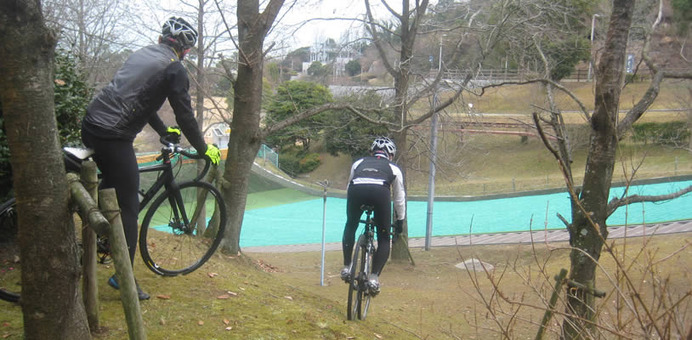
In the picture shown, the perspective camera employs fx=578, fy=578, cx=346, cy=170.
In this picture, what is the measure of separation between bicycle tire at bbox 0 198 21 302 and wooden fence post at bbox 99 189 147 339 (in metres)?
1.57

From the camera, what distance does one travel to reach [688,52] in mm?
24219

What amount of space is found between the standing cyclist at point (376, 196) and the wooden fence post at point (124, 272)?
3.27m

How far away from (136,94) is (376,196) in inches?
108

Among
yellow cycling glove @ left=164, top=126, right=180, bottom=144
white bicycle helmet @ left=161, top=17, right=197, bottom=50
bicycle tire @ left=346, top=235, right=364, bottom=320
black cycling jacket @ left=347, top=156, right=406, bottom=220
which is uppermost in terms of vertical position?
white bicycle helmet @ left=161, top=17, right=197, bottom=50

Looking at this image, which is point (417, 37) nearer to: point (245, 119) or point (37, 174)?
point (245, 119)

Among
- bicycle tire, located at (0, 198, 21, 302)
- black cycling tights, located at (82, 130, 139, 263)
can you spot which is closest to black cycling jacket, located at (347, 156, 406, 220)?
black cycling tights, located at (82, 130, 139, 263)

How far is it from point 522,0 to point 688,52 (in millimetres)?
15434

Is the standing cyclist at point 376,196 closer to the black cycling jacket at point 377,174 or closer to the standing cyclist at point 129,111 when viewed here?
the black cycling jacket at point 377,174

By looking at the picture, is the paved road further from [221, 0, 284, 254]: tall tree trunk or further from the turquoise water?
[221, 0, 284, 254]: tall tree trunk

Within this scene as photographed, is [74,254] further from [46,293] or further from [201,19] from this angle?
[201,19]

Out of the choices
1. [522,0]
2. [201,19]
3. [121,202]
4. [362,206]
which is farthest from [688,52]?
[121,202]

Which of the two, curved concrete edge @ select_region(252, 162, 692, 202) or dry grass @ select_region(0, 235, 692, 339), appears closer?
dry grass @ select_region(0, 235, 692, 339)

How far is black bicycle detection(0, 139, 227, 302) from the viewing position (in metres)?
4.14

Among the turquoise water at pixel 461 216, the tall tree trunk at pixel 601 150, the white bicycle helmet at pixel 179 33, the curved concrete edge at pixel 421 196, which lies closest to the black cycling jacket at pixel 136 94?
the white bicycle helmet at pixel 179 33
